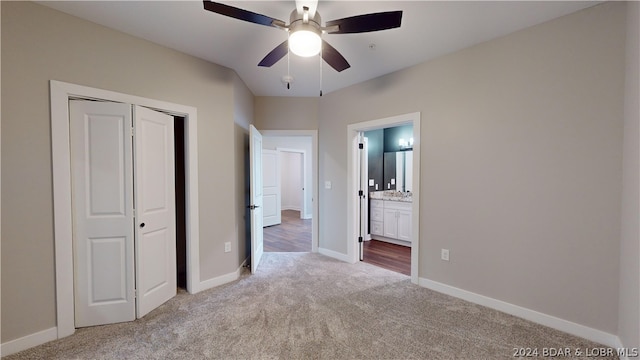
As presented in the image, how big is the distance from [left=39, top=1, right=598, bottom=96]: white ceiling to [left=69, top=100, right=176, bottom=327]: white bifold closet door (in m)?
0.72

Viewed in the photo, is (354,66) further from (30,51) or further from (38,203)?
(38,203)

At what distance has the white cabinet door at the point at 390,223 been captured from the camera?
479cm

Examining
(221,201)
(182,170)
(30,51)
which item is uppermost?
(30,51)

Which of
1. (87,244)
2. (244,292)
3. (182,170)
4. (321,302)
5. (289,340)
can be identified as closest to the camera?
(289,340)

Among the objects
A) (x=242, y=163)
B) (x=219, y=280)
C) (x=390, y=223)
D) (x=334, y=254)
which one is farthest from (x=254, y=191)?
(x=390, y=223)

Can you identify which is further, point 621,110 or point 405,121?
point 405,121

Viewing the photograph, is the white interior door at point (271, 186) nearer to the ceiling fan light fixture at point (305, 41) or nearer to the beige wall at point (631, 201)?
the ceiling fan light fixture at point (305, 41)

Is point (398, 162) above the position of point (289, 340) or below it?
above

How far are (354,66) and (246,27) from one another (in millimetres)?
1338

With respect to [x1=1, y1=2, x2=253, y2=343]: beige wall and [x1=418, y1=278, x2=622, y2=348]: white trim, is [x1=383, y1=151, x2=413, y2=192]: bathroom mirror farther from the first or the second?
[x1=1, y1=2, x2=253, y2=343]: beige wall

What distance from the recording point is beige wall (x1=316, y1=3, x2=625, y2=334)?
1.95 meters

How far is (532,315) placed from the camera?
2.27 metres

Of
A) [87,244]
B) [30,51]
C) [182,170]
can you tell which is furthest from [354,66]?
[87,244]

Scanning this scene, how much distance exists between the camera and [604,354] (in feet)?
6.09
